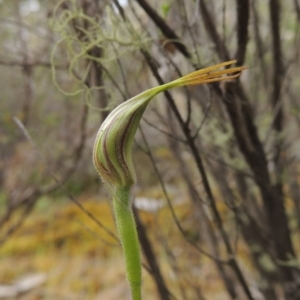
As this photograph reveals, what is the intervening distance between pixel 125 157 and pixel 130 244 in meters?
0.05

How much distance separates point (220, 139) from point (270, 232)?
15 cm

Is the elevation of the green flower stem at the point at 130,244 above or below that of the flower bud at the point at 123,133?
below

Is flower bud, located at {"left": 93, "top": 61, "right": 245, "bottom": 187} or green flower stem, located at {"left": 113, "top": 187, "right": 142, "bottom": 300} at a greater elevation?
flower bud, located at {"left": 93, "top": 61, "right": 245, "bottom": 187}

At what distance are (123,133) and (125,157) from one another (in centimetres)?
2

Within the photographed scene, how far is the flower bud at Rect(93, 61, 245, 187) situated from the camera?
0.25 meters

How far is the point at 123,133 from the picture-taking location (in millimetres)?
264

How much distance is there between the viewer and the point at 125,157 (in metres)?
0.28

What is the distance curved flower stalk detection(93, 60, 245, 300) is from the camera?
0.25 m

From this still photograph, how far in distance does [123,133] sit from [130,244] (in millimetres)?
65

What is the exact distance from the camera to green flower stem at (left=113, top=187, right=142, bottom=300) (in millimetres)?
266

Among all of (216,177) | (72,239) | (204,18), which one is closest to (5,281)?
(72,239)

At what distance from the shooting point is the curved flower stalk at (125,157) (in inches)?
10.0

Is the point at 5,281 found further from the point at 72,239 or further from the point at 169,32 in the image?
the point at 169,32

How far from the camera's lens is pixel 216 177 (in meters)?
0.69
